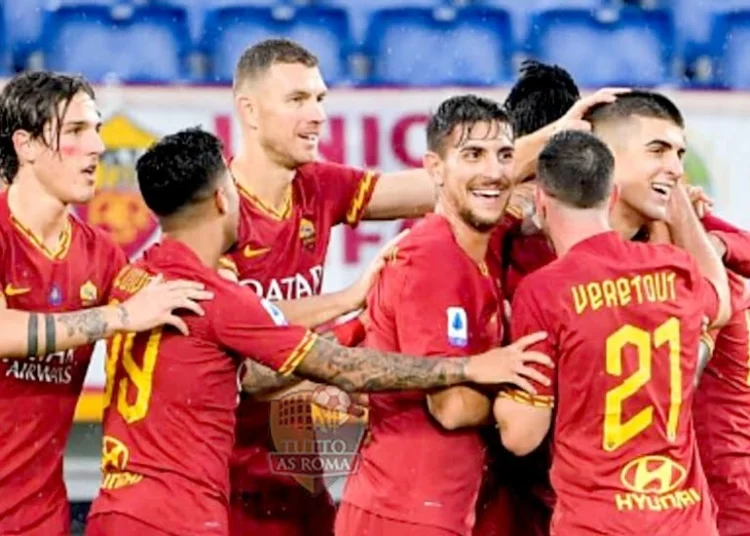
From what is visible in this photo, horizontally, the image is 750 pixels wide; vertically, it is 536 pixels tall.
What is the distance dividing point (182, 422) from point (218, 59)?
4.48 m

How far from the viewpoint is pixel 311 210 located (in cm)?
610

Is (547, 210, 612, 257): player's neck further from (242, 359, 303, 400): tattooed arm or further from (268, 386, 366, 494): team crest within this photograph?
(268, 386, 366, 494): team crest

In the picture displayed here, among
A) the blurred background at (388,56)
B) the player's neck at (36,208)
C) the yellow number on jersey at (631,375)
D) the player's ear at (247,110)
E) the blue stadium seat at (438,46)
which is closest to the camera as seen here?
the yellow number on jersey at (631,375)

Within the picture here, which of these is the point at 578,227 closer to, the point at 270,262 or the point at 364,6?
the point at 270,262

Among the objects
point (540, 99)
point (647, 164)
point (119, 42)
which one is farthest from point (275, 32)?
point (647, 164)

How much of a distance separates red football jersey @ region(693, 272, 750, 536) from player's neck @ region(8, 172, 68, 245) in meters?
1.99

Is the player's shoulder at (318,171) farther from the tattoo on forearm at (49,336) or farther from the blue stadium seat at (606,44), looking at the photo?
the blue stadium seat at (606,44)

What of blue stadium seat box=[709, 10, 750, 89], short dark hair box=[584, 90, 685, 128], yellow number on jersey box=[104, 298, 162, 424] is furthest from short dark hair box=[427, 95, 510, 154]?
blue stadium seat box=[709, 10, 750, 89]

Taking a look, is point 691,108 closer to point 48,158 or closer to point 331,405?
point 331,405

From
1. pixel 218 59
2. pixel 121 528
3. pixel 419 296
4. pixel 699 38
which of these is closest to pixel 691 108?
pixel 699 38

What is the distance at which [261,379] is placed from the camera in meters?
5.70

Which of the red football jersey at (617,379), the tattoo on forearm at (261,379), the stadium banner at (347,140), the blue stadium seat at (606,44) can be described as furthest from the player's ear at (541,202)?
the blue stadium seat at (606,44)

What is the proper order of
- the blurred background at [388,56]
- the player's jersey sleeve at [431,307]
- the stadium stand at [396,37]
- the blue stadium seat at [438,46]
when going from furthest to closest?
the blue stadium seat at [438,46]
the stadium stand at [396,37]
the blurred background at [388,56]
the player's jersey sleeve at [431,307]

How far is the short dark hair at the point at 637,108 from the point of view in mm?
Answer: 5430
